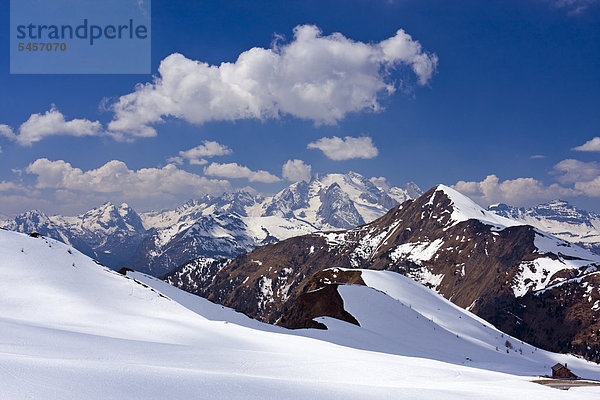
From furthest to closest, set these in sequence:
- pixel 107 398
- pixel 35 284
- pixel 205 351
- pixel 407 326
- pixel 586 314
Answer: pixel 586 314 → pixel 407 326 → pixel 35 284 → pixel 205 351 → pixel 107 398

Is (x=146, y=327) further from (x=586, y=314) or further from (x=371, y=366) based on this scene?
(x=586, y=314)

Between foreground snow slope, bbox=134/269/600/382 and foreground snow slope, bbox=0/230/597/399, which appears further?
foreground snow slope, bbox=134/269/600/382

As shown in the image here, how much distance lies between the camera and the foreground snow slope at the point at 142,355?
7902mm

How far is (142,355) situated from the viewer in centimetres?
1313

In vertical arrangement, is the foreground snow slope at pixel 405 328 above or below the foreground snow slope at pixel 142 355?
below

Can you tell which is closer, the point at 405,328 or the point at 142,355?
the point at 142,355

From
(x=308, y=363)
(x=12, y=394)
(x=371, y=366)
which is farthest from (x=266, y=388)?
(x=371, y=366)

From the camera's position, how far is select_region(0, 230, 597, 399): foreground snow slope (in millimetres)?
7902

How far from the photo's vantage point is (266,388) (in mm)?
9117

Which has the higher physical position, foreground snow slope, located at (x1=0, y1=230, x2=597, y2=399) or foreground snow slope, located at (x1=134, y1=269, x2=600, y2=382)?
foreground snow slope, located at (x1=0, y1=230, x2=597, y2=399)

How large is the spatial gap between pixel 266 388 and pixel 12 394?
490cm

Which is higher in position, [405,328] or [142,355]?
[142,355]

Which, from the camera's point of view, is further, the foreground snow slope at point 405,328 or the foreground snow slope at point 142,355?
the foreground snow slope at point 405,328

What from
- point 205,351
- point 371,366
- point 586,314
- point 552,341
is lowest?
point 552,341
